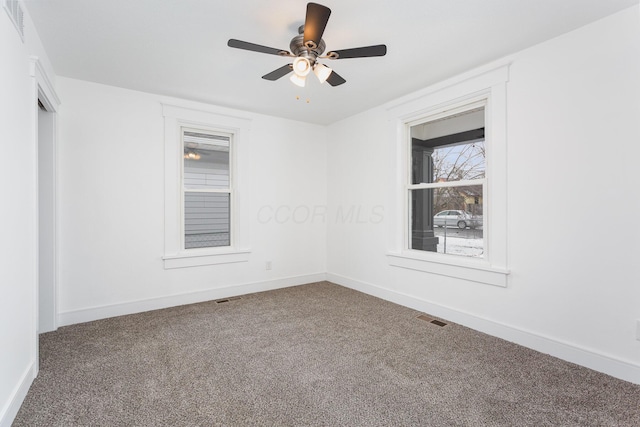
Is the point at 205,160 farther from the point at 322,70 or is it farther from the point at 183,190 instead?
the point at 322,70

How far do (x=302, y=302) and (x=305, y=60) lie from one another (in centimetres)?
277

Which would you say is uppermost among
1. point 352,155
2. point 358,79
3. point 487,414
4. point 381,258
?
point 358,79

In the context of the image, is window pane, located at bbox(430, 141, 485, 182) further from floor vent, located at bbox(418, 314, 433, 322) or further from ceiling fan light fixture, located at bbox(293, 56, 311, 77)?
ceiling fan light fixture, located at bbox(293, 56, 311, 77)

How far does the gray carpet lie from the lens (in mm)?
1798

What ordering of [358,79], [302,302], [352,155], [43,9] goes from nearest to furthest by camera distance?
[43,9] → [358,79] → [302,302] → [352,155]

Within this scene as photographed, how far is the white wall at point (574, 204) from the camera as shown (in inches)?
85.6

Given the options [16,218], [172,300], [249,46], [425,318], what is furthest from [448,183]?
[16,218]

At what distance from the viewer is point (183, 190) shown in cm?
394

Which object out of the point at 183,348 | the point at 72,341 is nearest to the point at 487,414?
the point at 183,348

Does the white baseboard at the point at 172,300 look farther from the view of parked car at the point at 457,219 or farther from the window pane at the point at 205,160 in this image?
the view of parked car at the point at 457,219

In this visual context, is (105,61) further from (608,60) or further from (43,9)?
(608,60)

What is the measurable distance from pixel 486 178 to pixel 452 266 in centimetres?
94

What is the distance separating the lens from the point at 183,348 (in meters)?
2.66

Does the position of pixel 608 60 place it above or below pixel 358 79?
below
